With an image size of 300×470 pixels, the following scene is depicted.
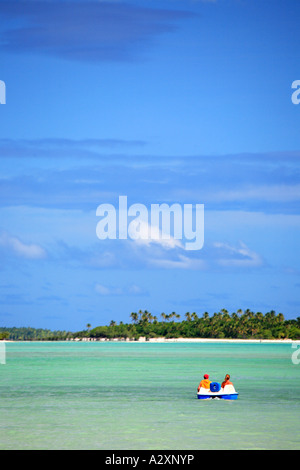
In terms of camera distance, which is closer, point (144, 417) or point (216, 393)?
point (144, 417)

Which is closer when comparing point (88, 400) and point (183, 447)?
point (183, 447)

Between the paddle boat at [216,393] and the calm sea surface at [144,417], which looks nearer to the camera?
the calm sea surface at [144,417]

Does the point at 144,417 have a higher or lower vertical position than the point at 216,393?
lower

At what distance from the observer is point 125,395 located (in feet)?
177

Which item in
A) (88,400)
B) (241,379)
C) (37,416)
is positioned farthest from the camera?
(241,379)

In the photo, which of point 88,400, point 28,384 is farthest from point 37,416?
point 28,384

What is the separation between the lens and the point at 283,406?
45094 millimetres

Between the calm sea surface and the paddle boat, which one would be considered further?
the paddle boat

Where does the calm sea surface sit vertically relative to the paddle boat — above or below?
below

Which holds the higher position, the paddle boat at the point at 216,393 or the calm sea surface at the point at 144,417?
the paddle boat at the point at 216,393
